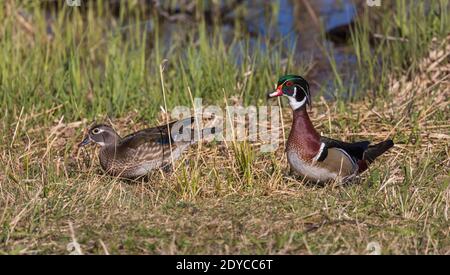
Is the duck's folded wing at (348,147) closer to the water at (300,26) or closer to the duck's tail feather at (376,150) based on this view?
the duck's tail feather at (376,150)

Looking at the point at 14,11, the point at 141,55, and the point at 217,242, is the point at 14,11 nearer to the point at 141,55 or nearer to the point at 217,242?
the point at 141,55

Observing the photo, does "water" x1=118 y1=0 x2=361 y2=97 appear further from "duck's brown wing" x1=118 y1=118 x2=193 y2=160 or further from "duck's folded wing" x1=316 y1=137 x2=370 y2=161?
"duck's folded wing" x1=316 y1=137 x2=370 y2=161

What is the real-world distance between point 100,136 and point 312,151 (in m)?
1.73

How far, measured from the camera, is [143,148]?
6.93 meters

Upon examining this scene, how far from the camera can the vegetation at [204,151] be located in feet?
16.3

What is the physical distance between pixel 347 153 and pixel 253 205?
39.6 inches

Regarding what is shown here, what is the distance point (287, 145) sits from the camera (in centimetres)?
624

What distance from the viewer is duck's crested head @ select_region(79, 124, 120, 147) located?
7047 millimetres

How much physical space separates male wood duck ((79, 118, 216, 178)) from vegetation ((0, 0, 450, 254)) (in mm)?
134

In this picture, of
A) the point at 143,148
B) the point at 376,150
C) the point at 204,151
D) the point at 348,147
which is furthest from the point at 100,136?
the point at 376,150

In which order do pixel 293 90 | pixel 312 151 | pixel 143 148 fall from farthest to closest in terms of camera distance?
pixel 143 148 < pixel 293 90 < pixel 312 151

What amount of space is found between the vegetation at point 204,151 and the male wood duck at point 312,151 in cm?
11

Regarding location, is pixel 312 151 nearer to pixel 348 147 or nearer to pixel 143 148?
pixel 348 147

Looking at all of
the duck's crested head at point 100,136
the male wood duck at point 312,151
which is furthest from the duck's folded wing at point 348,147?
the duck's crested head at point 100,136
